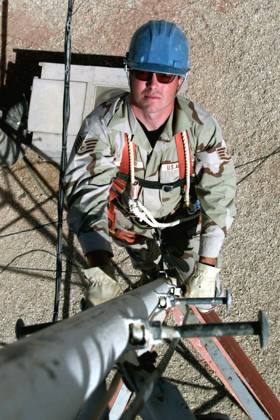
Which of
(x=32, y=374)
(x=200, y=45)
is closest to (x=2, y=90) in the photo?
(x=200, y=45)

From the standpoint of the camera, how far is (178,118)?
375 cm

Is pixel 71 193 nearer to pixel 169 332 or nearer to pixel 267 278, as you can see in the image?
pixel 169 332

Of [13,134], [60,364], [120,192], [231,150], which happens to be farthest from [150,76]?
[13,134]

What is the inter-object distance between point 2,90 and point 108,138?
3794 mm

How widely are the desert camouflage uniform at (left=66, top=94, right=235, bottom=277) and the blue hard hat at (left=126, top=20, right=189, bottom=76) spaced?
0.30 metres

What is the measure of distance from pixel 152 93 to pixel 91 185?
2.44 feet

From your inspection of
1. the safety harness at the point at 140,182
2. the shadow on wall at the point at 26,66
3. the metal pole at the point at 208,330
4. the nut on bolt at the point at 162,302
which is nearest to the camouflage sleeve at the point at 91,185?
the safety harness at the point at 140,182

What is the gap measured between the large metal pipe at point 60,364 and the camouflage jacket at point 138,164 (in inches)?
71.5

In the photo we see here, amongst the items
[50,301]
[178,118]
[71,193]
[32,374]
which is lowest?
[50,301]

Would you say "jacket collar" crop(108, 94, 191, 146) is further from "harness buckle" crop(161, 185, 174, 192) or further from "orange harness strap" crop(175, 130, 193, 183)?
"harness buckle" crop(161, 185, 174, 192)

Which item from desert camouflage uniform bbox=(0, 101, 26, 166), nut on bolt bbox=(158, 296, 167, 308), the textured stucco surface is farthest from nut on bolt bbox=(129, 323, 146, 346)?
desert camouflage uniform bbox=(0, 101, 26, 166)

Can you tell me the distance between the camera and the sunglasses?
3.61 m

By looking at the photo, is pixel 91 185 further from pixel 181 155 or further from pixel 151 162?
pixel 181 155

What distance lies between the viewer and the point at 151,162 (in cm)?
392
